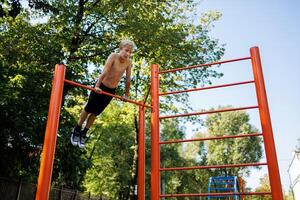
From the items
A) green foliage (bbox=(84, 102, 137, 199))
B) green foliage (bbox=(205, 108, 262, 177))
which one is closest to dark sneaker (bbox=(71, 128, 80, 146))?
green foliage (bbox=(84, 102, 137, 199))

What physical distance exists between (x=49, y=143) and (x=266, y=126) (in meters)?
2.28

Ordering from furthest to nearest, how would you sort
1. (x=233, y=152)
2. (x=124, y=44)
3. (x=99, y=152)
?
(x=233, y=152) < (x=99, y=152) < (x=124, y=44)

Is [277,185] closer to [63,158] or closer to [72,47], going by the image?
[63,158]

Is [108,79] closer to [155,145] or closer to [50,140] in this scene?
[155,145]

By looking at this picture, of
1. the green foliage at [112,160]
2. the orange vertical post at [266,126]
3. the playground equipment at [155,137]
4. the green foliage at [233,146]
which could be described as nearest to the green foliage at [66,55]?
the playground equipment at [155,137]

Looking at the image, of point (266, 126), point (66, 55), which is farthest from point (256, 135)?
point (66, 55)

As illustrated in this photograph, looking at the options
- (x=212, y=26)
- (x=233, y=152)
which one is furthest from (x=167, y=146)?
(x=212, y=26)

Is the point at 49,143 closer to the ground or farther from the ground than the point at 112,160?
closer to the ground

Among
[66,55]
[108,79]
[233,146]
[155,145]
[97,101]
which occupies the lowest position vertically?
[155,145]

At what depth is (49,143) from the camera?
273 cm

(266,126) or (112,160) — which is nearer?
(266,126)

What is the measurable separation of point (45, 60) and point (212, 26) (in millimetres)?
8291

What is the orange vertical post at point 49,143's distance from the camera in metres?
2.55

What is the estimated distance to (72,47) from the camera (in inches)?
386
